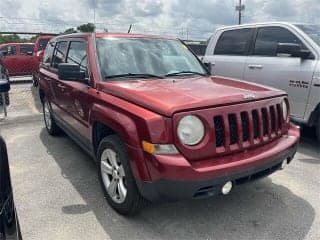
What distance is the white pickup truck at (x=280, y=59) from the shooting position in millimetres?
5816

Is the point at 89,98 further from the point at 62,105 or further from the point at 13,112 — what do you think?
the point at 13,112

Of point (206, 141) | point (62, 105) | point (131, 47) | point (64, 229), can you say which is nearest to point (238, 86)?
point (206, 141)

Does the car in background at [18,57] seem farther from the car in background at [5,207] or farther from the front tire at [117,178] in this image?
the car in background at [5,207]

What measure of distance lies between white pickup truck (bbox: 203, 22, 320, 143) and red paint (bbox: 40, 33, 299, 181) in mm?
1811

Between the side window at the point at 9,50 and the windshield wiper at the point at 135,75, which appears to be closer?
the windshield wiper at the point at 135,75

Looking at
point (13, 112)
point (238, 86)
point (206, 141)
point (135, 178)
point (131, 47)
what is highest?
point (131, 47)

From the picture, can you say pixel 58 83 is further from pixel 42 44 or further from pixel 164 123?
pixel 42 44

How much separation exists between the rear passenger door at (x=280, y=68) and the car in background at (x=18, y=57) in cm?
1291

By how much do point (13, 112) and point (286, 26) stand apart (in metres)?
6.45

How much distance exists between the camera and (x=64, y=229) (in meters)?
3.63

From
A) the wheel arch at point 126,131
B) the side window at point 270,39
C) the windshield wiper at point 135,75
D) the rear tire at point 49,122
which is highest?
the side window at point 270,39

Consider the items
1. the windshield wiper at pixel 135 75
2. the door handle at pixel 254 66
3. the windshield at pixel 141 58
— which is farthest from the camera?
the door handle at pixel 254 66

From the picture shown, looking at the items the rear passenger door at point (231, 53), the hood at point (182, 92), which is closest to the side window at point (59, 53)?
the hood at point (182, 92)

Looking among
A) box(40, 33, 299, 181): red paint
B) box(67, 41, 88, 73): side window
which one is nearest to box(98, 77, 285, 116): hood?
box(40, 33, 299, 181): red paint
